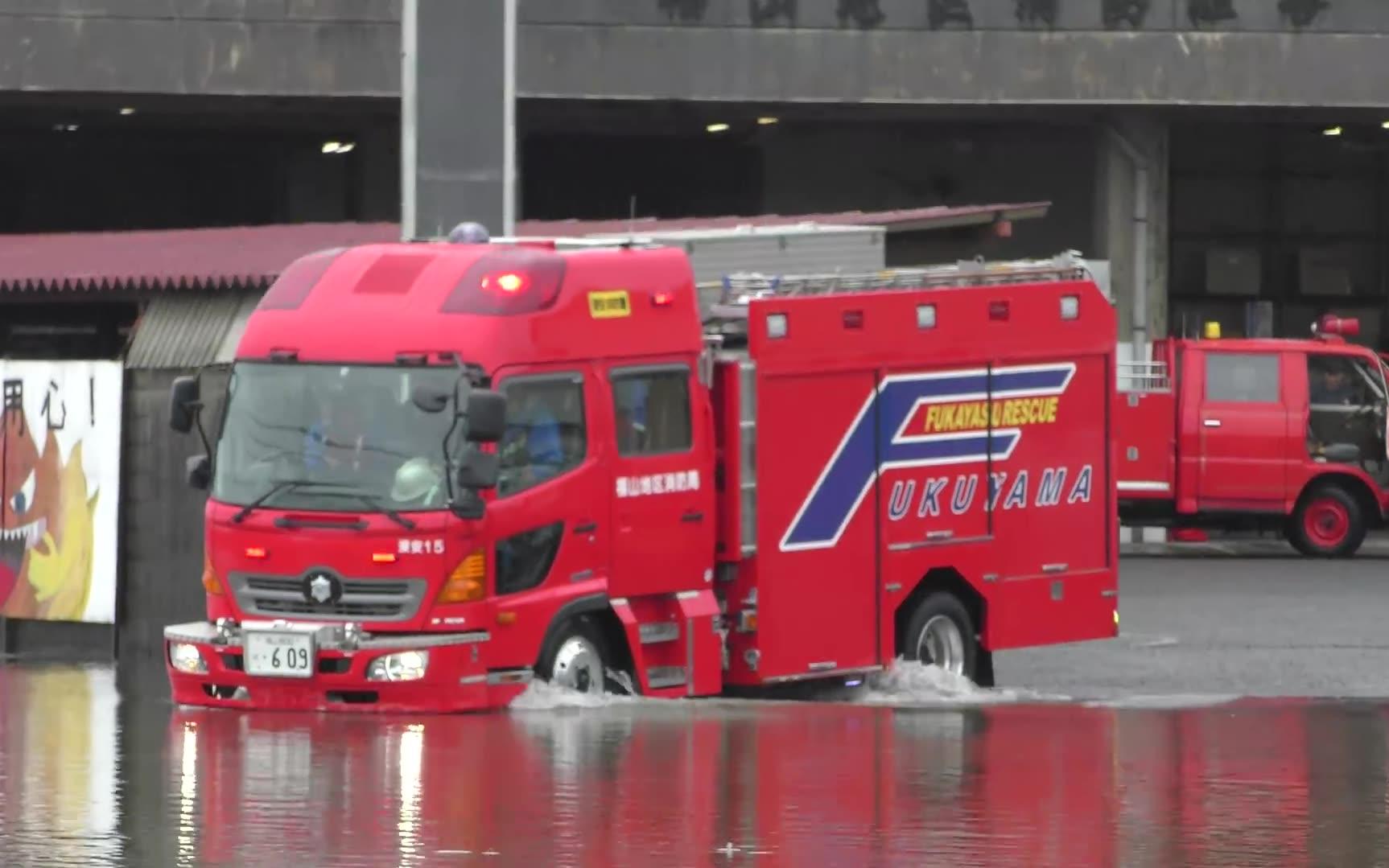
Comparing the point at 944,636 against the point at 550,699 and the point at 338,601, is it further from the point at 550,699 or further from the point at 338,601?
the point at 338,601

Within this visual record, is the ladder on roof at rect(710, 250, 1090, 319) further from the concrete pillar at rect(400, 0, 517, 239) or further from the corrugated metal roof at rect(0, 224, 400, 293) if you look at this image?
the concrete pillar at rect(400, 0, 517, 239)

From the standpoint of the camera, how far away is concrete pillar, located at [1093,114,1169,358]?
35.0m

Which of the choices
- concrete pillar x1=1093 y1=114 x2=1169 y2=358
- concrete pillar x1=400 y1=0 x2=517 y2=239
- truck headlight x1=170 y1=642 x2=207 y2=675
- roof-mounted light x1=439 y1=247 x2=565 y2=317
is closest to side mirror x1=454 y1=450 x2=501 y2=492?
roof-mounted light x1=439 y1=247 x2=565 y2=317

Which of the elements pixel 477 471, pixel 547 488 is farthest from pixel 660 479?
pixel 477 471

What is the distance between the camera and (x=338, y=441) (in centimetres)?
1501

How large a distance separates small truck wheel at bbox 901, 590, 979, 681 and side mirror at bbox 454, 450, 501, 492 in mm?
3892

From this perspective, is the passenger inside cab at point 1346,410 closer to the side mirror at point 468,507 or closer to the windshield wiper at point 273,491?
the side mirror at point 468,507

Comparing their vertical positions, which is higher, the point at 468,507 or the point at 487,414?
the point at 487,414

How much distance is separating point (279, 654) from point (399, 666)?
0.67 metres

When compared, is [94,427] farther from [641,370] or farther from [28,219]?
[28,219]

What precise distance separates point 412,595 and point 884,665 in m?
3.80

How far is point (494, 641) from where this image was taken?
14.9 meters

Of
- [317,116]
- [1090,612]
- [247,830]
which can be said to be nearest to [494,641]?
[247,830]

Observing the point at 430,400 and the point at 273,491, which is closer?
the point at 430,400
